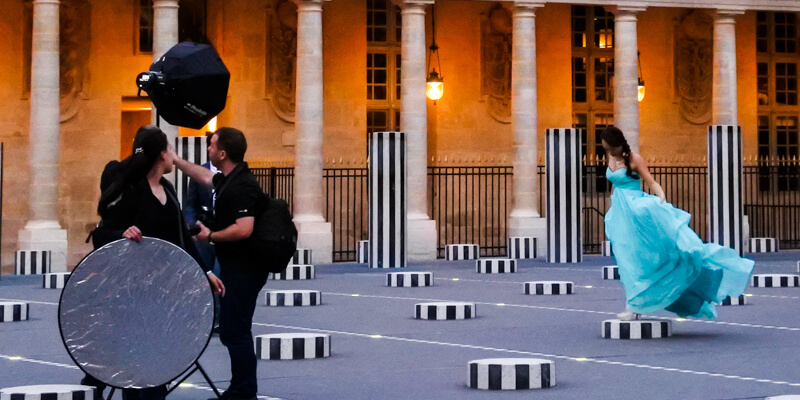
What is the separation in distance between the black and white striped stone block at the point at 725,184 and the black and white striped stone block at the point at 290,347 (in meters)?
13.2

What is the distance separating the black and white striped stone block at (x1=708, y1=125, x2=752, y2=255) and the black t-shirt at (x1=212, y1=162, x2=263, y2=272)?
15.6m

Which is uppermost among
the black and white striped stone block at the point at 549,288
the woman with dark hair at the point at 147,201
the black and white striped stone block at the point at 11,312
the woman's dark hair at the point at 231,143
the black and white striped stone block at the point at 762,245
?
the woman's dark hair at the point at 231,143

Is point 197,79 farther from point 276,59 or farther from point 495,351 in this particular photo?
point 276,59

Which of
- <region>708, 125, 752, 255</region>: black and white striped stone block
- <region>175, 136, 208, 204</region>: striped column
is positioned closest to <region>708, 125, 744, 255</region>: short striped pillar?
<region>708, 125, 752, 255</region>: black and white striped stone block

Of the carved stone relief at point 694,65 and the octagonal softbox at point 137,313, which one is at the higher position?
the carved stone relief at point 694,65

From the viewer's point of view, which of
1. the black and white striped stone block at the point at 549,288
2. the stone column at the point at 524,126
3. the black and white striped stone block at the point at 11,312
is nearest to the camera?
the black and white striped stone block at the point at 11,312

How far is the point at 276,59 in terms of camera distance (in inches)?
1216

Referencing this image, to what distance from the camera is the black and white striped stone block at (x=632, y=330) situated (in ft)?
40.9

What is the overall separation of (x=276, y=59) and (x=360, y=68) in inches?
76.7

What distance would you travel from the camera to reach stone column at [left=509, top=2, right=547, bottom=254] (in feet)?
95.8

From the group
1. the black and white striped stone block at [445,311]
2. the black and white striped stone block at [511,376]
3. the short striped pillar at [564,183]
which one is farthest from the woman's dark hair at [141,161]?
the short striped pillar at [564,183]

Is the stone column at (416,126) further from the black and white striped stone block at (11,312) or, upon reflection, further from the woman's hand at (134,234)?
the woman's hand at (134,234)

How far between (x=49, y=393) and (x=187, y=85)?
100 inches

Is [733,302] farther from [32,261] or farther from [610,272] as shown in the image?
[32,261]
